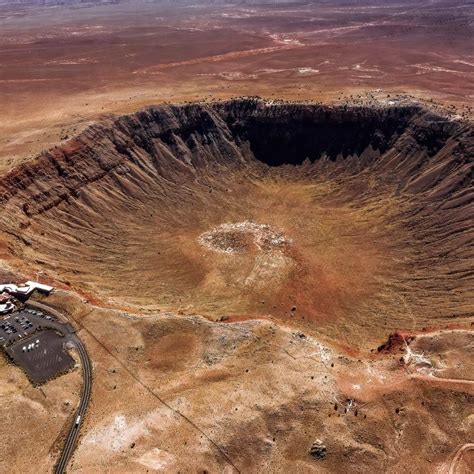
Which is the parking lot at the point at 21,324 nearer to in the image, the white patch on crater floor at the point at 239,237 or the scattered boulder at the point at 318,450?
the scattered boulder at the point at 318,450

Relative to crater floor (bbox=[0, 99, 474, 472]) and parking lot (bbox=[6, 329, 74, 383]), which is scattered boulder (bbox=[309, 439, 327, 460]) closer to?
crater floor (bbox=[0, 99, 474, 472])

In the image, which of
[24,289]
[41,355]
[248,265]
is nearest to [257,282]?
[248,265]

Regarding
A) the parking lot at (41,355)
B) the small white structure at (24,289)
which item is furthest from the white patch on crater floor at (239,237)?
the parking lot at (41,355)

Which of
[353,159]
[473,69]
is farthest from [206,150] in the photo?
[473,69]

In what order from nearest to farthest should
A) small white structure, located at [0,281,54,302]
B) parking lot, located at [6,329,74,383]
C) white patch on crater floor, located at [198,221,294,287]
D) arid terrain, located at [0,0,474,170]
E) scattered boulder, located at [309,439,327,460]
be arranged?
scattered boulder, located at [309,439,327,460] → parking lot, located at [6,329,74,383] → small white structure, located at [0,281,54,302] → white patch on crater floor, located at [198,221,294,287] → arid terrain, located at [0,0,474,170]

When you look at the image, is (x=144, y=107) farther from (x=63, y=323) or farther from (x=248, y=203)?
(x=63, y=323)

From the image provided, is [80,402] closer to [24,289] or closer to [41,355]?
[41,355]

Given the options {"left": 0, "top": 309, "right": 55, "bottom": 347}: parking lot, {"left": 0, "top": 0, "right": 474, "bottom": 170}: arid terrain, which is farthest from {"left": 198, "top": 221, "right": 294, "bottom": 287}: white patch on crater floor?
{"left": 0, "top": 0, "right": 474, "bottom": 170}: arid terrain

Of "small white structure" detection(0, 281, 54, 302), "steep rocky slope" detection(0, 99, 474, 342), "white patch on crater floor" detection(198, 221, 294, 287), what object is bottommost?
"white patch on crater floor" detection(198, 221, 294, 287)
